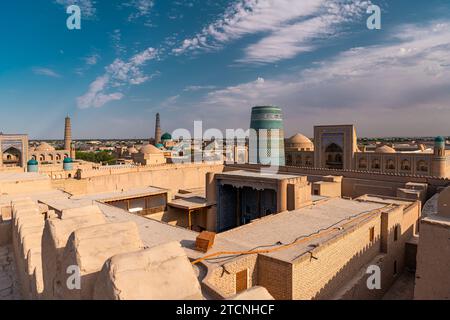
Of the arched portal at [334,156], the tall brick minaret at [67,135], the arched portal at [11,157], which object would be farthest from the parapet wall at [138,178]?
the tall brick minaret at [67,135]

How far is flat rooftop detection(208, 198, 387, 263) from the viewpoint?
849cm

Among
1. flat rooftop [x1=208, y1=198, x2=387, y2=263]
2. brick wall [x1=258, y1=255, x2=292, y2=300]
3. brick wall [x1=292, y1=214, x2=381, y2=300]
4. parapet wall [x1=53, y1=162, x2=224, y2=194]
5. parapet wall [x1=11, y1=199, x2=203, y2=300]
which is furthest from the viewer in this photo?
parapet wall [x1=53, y1=162, x2=224, y2=194]

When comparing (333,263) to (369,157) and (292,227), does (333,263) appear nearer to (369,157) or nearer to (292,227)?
(292,227)

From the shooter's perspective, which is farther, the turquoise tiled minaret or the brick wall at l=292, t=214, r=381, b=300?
the turquoise tiled minaret

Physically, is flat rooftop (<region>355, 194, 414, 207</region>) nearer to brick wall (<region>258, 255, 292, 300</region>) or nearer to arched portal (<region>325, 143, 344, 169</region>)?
brick wall (<region>258, 255, 292, 300</region>)

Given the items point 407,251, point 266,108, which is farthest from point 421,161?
point 407,251

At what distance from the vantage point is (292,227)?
10664 millimetres

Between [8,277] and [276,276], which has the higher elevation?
[8,277]

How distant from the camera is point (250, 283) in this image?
7.50 m

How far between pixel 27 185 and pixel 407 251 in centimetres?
1730

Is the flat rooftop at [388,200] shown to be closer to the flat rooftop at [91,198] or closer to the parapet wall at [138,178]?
the flat rooftop at [91,198]

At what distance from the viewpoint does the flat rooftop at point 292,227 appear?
27.9ft

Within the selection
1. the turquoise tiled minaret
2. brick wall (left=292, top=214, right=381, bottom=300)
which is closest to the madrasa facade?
the turquoise tiled minaret

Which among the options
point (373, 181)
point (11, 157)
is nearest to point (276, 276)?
point (373, 181)
